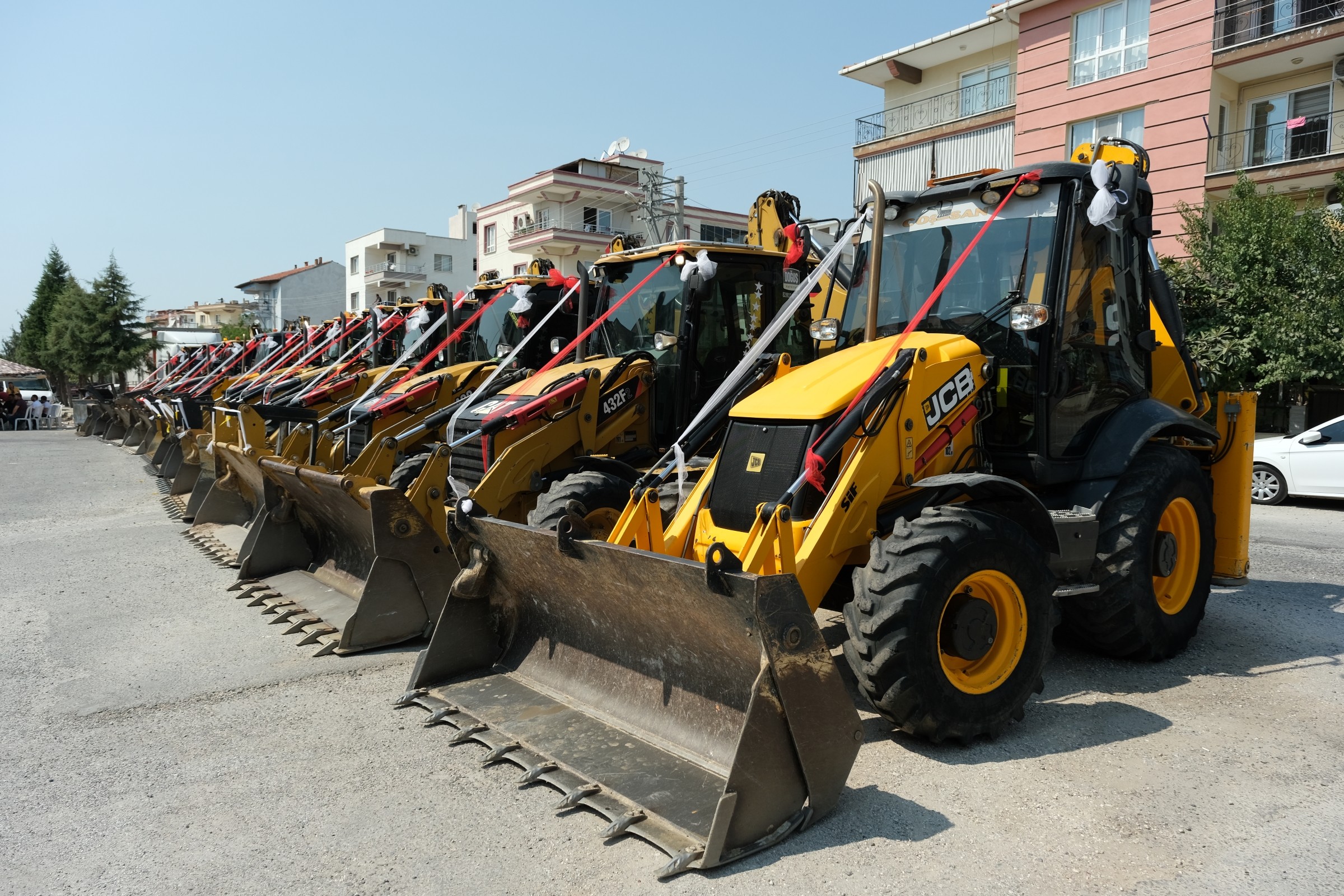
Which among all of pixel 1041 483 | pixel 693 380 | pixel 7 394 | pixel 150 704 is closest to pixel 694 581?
pixel 1041 483

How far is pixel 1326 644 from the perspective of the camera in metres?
5.92

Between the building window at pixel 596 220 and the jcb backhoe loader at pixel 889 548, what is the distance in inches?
1588

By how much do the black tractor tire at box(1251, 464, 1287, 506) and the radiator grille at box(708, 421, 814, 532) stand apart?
10340 millimetres

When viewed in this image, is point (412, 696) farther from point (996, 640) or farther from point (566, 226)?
point (566, 226)

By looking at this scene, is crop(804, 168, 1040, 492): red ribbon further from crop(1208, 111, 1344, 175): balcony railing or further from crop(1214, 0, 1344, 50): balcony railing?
crop(1214, 0, 1344, 50): balcony railing

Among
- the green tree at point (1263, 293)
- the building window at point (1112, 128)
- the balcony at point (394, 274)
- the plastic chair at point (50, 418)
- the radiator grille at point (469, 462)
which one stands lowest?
the plastic chair at point (50, 418)

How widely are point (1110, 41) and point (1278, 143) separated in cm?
440

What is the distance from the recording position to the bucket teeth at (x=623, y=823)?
11.5 ft

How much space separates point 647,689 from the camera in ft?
14.2

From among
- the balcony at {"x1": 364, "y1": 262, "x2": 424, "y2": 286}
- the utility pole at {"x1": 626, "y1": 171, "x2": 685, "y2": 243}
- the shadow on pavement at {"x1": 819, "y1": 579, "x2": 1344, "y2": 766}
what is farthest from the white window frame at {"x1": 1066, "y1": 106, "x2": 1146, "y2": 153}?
the balcony at {"x1": 364, "y1": 262, "x2": 424, "y2": 286}

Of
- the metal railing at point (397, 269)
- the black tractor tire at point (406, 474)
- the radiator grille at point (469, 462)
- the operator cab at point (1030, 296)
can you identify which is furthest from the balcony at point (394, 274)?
the operator cab at point (1030, 296)

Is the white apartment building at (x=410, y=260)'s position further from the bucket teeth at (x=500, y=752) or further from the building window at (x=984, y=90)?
the bucket teeth at (x=500, y=752)

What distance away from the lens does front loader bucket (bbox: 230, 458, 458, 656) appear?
19.7 ft

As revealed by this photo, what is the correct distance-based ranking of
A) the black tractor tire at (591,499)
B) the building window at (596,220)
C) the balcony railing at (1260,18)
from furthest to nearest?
the building window at (596,220)
the balcony railing at (1260,18)
the black tractor tire at (591,499)
